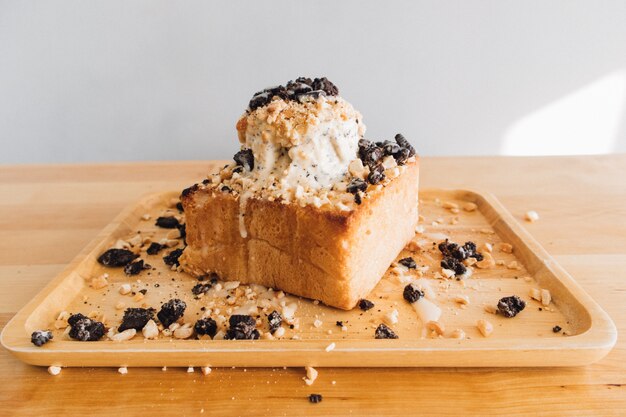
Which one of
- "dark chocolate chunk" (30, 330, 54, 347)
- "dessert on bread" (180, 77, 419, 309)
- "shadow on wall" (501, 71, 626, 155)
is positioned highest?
"dessert on bread" (180, 77, 419, 309)

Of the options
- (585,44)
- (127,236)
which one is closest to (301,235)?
(127,236)

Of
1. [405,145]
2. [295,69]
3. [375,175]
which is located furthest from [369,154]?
[295,69]

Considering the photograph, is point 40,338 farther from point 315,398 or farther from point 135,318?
point 315,398

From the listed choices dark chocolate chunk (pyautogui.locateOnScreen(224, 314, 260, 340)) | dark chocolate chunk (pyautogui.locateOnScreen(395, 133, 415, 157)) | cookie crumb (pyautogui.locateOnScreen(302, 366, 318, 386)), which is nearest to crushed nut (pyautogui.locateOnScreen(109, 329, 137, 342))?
dark chocolate chunk (pyautogui.locateOnScreen(224, 314, 260, 340))

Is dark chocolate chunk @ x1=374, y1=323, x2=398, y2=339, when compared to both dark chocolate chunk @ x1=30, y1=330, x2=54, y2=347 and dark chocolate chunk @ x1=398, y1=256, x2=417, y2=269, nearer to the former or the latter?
dark chocolate chunk @ x1=398, y1=256, x2=417, y2=269

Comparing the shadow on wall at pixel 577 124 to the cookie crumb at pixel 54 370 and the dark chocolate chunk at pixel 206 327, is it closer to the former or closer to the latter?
the dark chocolate chunk at pixel 206 327

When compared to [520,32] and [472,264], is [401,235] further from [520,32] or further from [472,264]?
[520,32]
